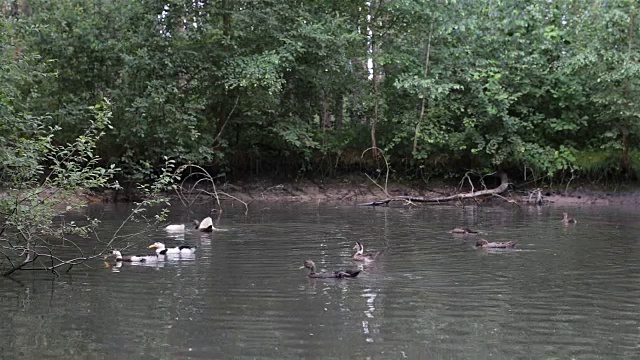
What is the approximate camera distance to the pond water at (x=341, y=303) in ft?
28.6

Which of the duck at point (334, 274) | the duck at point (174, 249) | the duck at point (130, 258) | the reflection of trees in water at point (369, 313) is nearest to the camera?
the reflection of trees in water at point (369, 313)

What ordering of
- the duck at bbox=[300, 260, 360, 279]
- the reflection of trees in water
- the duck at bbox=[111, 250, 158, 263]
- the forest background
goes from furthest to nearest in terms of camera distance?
the forest background
the duck at bbox=[111, 250, 158, 263]
the duck at bbox=[300, 260, 360, 279]
the reflection of trees in water

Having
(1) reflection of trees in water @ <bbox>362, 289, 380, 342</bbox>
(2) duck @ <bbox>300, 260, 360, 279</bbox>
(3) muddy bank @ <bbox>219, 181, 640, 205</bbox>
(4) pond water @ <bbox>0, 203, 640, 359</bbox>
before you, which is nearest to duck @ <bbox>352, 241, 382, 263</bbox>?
(4) pond water @ <bbox>0, 203, 640, 359</bbox>

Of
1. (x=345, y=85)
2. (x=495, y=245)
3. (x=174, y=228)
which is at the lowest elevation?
(x=174, y=228)

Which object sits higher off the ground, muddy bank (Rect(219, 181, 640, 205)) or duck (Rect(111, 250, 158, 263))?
muddy bank (Rect(219, 181, 640, 205))

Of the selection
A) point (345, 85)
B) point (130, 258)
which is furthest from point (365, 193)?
point (130, 258)

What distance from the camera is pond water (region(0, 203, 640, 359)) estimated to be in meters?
8.72

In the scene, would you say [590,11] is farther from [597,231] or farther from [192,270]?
[192,270]

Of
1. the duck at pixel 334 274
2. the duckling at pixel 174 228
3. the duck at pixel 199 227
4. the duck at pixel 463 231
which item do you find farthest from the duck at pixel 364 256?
the duckling at pixel 174 228

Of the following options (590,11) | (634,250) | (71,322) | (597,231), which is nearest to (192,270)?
(71,322)

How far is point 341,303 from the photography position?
432 inches

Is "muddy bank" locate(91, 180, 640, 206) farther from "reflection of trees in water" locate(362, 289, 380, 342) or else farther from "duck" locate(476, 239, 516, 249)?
"reflection of trees in water" locate(362, 289, 380, 342)

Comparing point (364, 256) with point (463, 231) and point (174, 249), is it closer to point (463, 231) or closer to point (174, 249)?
point (174, 249)

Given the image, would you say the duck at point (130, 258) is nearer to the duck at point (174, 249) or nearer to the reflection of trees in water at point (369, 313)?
the duck at point (174, 249)
